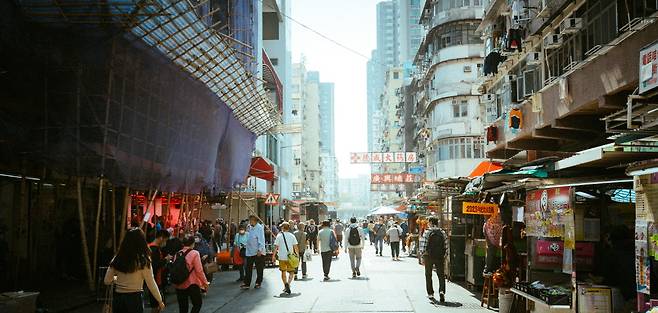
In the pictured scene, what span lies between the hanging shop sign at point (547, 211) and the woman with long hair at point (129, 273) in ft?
19.1

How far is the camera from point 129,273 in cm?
732

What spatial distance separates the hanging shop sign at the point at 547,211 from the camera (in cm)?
925

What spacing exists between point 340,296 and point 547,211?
612cm

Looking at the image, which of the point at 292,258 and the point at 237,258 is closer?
the point at 292,258

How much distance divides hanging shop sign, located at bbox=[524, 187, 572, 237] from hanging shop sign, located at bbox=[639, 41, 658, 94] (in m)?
2.14

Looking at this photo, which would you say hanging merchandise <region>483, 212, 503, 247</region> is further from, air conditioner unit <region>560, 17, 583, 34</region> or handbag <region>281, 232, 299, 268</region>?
air conditioner unit <region>560, 17, 583, 34</region>

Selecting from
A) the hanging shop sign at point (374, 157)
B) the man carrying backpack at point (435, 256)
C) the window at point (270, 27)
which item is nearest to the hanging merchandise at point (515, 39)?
the man carrying backpack at point (435, 256)

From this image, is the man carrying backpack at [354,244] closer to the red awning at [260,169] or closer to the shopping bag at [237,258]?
the shopping bag at [237,258]

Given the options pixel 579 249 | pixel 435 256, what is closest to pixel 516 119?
pixel 435 256

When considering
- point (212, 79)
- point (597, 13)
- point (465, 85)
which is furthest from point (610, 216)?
point (465, 85)

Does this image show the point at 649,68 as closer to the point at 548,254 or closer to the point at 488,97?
the point at 548,254

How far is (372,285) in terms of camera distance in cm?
1688

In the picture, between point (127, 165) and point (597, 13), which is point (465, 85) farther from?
point (127, 165)

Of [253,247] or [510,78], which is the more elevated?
[510,78]
